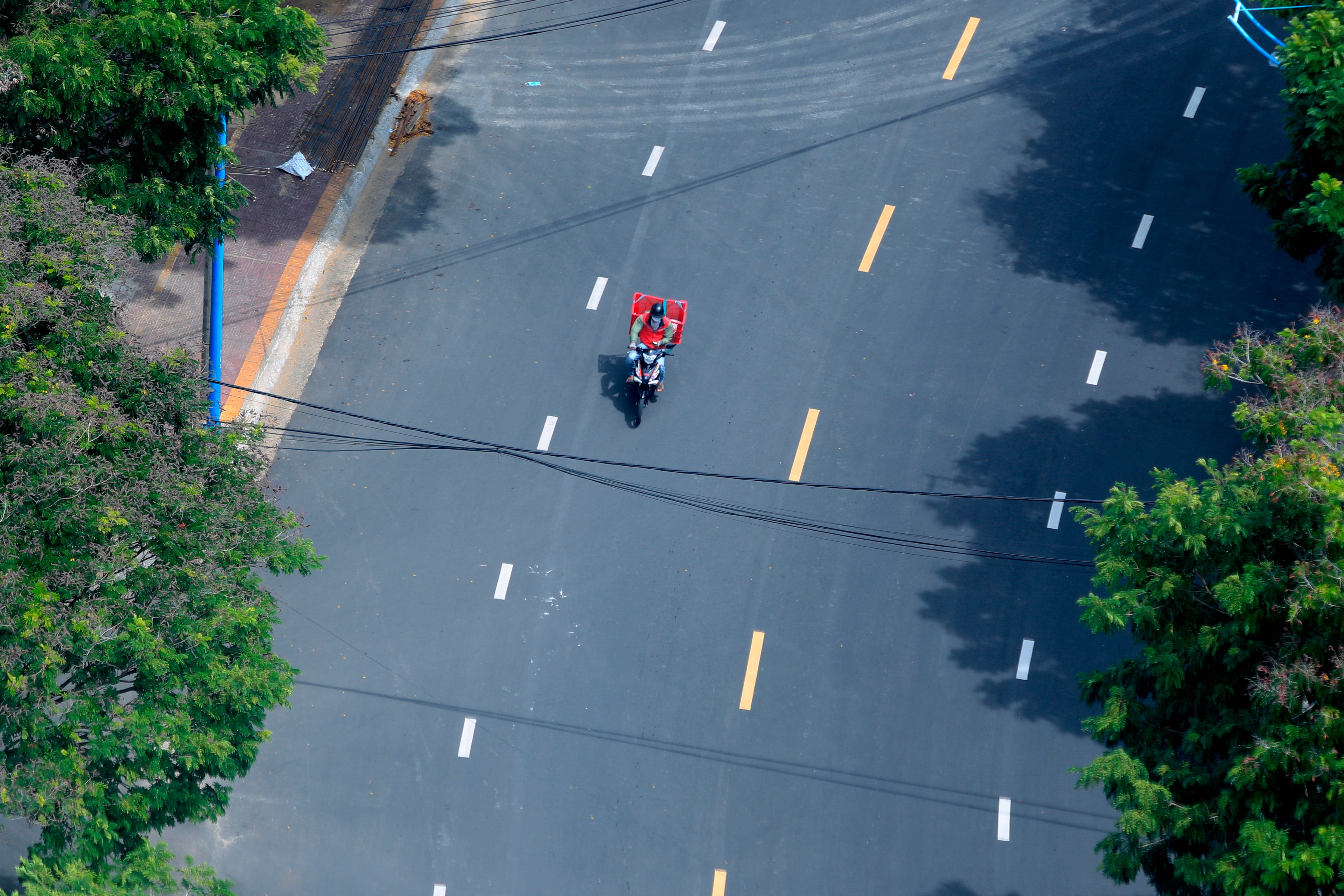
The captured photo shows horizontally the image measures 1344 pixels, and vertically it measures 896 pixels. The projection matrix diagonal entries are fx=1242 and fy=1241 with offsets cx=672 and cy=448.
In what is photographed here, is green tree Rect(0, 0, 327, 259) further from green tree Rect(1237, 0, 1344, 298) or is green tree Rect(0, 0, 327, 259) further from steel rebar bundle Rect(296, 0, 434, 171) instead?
green tree Rect(1237, 0, 1344, 298)

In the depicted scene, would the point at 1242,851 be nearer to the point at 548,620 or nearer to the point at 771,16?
the point at 548,620

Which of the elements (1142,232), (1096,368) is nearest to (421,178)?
(1096,368)

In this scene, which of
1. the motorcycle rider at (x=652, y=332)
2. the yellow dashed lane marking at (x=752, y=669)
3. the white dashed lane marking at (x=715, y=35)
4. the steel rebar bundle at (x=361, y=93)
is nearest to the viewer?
the yellow dashed lane marking at (x=752, y=669)

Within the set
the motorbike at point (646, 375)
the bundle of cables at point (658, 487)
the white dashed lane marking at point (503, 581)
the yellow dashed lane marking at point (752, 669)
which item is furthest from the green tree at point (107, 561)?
the motorbike at point (646, 375)

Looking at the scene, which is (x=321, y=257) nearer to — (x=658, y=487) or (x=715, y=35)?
(x=658, y=487)

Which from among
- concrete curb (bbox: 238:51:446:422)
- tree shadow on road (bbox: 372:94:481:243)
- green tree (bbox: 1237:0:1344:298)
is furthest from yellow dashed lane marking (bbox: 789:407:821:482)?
concrete curb (bbox: 238:51:446:422)

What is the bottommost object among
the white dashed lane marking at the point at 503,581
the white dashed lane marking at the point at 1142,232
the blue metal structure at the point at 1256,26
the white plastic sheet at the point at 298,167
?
the white dashed lane marking at the point at 503,581

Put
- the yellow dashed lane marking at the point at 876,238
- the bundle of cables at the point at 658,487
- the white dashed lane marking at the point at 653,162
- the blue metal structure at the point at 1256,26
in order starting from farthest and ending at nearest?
1. the blue metal structure at the point at 1256,26
2. the white dashed lane marking at the point at 653,162
3. the yellow dashed lane marking at the point at 876,238
4. the bundle of cables at the point at 658,487

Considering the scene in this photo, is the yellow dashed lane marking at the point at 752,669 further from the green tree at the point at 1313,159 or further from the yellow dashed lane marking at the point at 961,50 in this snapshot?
the yellow dashed lane marking at the point at 961,50
